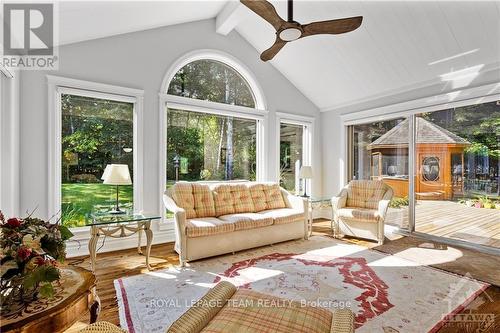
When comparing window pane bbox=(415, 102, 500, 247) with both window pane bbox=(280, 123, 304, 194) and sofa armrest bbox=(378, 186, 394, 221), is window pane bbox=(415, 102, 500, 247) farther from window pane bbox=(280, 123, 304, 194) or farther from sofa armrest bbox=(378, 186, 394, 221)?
window pane bbox=(280, 123, 304, 194)

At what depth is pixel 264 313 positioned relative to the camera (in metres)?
1.37

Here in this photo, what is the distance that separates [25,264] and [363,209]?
4502 mm

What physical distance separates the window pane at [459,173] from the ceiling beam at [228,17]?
3.50 meters

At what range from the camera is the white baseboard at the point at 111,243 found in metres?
3.58

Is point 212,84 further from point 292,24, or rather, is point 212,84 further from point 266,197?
point 292,24

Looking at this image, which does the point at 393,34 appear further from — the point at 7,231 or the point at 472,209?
the point at 7,231

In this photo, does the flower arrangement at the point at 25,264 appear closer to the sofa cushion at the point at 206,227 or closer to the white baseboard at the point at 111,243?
the sofa cushion at the point at 206,227

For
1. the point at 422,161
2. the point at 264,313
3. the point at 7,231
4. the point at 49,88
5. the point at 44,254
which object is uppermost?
the point at 49,88

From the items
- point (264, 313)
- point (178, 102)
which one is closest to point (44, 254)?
point (264, 313)

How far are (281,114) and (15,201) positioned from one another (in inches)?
175

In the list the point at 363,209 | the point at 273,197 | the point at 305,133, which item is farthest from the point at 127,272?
the point at 305,133

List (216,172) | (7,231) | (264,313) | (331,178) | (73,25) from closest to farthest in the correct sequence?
1. (7,231)
2. (264,313)
3. (73,25)
4. (216,172)
5. (331,178)

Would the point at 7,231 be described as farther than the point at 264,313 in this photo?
No

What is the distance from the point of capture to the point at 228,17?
436cm
